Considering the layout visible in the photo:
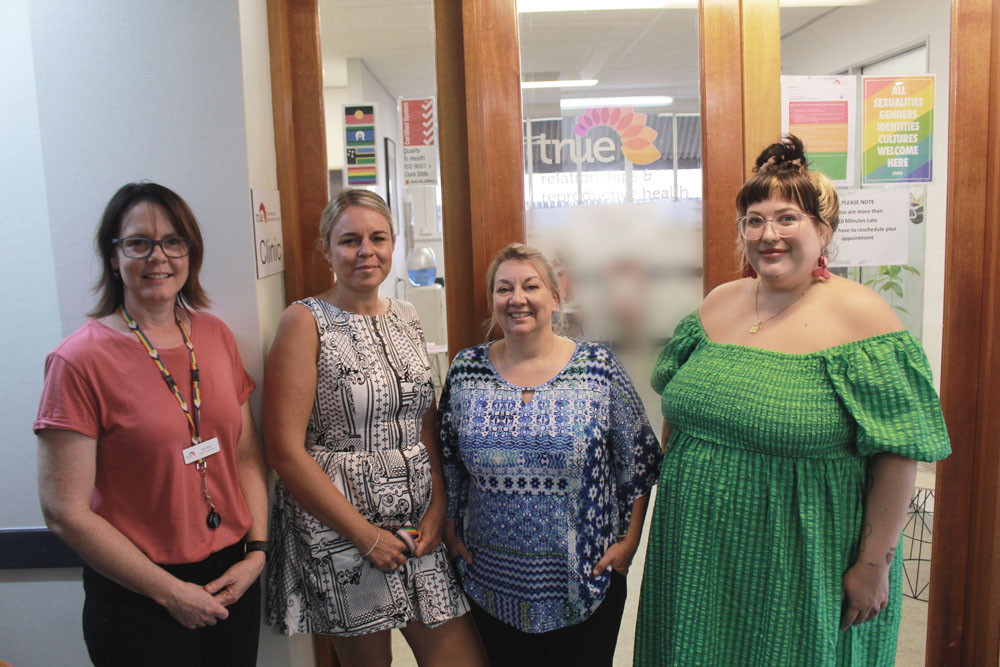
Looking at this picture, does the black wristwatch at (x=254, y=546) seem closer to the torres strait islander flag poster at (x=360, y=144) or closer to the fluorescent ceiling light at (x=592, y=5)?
the torres strait islander flag poster at (x=360, y=144)

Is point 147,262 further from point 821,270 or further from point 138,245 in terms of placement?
point 821,270

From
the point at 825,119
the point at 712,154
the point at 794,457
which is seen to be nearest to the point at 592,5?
the point at 712,154

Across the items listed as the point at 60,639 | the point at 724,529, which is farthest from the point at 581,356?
the point at 60,639

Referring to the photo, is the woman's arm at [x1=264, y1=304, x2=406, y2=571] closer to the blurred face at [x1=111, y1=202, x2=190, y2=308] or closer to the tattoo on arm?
the blurred face at [x1=111, y1=202, x2=190, y2=308]

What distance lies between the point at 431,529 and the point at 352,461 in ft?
0.89

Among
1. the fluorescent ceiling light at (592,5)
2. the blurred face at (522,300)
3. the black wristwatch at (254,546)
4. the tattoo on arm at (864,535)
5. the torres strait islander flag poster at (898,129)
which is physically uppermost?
the fluorescent ceiling light at (592,5)

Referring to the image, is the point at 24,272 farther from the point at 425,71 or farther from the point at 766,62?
the point at 766,62

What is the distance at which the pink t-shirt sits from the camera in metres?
1.38

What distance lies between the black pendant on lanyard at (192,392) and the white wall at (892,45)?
1.83 meters

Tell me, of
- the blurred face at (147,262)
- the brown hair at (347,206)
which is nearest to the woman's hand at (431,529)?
the brown hair at (347,206)

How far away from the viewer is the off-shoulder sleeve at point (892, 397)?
1409 millimetres

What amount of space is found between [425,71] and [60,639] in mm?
1967

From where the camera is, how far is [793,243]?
1.52 metres

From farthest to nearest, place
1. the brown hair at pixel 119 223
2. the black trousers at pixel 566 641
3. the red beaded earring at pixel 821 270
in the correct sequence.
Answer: the black trousers at pixel 566 641 → the red beaded earring at pixel 821 270 → the brown hair at pixel 119 223
